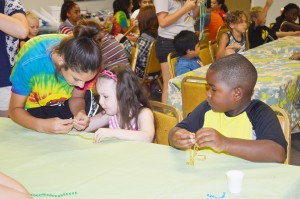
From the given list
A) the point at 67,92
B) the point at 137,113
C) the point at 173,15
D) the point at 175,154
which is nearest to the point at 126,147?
the point at 175,154

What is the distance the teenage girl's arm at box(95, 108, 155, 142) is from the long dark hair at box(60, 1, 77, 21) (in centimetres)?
434

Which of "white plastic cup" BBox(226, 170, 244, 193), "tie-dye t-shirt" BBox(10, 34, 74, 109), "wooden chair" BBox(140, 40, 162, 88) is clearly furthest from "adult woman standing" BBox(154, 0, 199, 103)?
"white plastic cup" BBox(226, 170, 244, 193)

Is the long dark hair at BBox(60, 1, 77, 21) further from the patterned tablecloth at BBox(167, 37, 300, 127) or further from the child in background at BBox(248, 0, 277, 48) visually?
the patterned tablecloth at BBox(167, 37, 300, 127)

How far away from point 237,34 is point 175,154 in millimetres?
3306

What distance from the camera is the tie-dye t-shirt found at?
2.19m

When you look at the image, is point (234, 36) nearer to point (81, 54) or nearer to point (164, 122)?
point (164, 122)

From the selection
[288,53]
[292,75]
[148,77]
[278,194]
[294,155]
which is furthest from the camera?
[148,77]

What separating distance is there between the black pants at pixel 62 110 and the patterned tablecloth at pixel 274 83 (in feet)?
2.79

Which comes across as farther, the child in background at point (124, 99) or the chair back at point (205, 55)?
the chair back at point (205, 55)

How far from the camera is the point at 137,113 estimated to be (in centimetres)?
230

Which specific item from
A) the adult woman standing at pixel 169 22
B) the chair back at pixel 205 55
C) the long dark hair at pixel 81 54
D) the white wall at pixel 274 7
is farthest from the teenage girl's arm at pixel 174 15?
the white wall at pixel 274 7

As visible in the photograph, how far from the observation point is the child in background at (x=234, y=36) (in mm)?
4707

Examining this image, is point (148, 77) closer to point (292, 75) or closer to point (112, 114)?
point (292, 75)

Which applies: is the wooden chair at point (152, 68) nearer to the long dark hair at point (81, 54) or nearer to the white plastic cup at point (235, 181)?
the long dark hair at point (81, 54)
